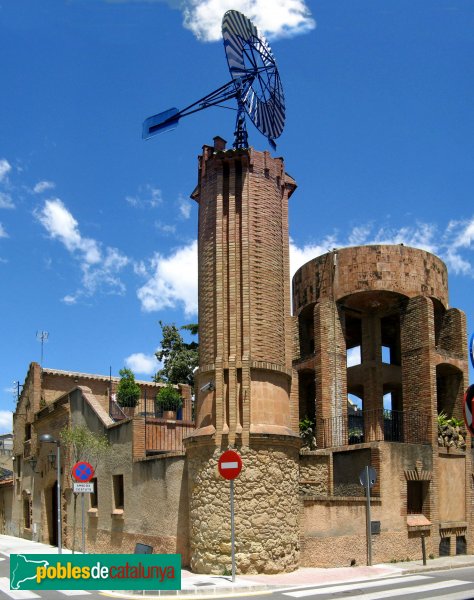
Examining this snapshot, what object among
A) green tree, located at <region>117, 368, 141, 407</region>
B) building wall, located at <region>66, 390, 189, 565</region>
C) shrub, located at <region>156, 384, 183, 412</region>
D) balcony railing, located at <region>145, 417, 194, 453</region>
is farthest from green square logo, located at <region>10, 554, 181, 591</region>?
green tree, located at <region>117, 368, 141, 407</region>

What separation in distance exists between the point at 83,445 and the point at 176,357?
20.6 metres

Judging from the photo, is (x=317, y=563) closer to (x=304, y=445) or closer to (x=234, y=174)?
(x=304, y=445)

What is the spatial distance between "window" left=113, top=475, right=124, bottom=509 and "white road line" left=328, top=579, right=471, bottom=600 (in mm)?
10253

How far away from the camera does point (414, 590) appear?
631 inches

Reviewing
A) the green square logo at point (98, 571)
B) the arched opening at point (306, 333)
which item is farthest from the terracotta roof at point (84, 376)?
the green square logo at point (98, 571)

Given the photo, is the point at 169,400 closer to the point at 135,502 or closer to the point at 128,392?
the point at 128,392

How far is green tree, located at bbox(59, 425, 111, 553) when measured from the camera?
83.0ft

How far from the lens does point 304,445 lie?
28156 millimetres

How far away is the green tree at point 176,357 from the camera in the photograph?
46056mm

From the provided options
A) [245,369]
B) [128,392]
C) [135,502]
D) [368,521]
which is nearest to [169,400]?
[128,392]

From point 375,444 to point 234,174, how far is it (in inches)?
380

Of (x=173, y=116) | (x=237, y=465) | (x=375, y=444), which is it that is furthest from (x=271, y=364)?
(x=173, y=116)

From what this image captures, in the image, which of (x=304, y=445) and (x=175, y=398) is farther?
(x=175, y=398)

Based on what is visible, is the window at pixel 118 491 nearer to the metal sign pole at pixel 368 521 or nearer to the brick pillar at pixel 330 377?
the brick pillar at pixel 330 377
